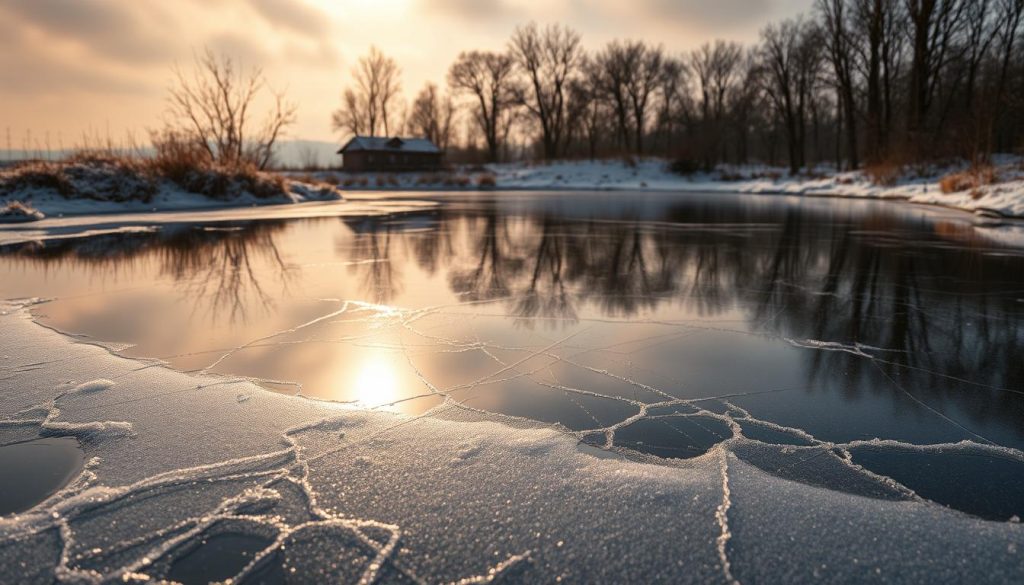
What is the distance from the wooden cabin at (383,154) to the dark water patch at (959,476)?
58.2 meters

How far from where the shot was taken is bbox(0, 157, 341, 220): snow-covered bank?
15.1 m

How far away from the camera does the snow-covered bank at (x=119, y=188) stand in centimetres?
1505

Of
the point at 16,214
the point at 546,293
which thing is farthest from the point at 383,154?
the point at 546,293

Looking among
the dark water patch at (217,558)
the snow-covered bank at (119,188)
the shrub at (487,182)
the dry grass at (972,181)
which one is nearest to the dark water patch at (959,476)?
the dark water patch at (217,558)

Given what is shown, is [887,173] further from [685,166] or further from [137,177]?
[137,177]

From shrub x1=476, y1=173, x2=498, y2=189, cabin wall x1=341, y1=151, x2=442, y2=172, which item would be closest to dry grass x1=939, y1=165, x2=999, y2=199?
shrub x1=476, y1=173, x2=498, y2=189

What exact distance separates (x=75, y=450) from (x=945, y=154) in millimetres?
28109

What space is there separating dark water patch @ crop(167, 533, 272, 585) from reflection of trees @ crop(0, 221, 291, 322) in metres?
3.22

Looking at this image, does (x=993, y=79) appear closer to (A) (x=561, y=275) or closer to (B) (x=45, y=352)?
(A) (x=561, y=275)

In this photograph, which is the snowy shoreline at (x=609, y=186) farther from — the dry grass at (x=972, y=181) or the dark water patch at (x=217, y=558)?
the dark water patch at (x=217, y=558)

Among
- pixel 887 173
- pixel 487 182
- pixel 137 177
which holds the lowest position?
pixel 887 173

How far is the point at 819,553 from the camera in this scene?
177 centimetres

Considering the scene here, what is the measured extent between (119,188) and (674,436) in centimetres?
1866

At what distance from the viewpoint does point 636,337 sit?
165 inches
